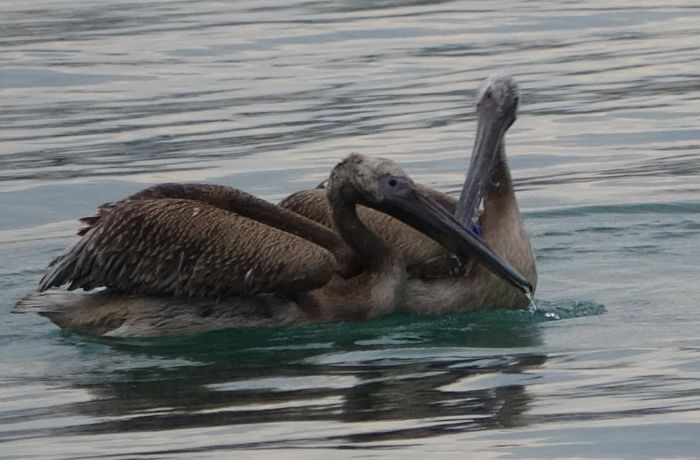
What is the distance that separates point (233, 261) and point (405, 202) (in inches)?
31.3

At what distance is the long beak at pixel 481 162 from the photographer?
9.01 m

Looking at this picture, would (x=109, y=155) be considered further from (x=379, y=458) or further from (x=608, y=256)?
(x=379, y=458)

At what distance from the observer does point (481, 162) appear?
916cm

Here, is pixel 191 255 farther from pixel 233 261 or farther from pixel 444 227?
pixel 444 227

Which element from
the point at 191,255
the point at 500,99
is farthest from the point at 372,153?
the point at 191,255

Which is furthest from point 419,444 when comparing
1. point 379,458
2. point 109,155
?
point 109,155

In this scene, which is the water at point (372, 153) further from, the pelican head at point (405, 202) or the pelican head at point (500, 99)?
the pelican head at point (500, 99)

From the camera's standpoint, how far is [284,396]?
7.13 metres

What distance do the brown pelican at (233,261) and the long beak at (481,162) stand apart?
200mm

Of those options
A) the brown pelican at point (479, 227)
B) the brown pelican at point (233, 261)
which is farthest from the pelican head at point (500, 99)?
the brown pelican at point (233, 261)

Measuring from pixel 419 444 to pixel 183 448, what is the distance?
72cm

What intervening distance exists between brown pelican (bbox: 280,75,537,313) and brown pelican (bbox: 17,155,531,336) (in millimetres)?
143

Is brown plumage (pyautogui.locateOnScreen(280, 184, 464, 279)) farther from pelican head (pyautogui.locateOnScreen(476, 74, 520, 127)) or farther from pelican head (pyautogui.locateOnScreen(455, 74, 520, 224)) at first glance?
pelican head (pyautogui.locateOnScreen(476, 74, 520, 127))

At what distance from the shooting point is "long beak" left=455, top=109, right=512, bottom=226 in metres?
9.01
